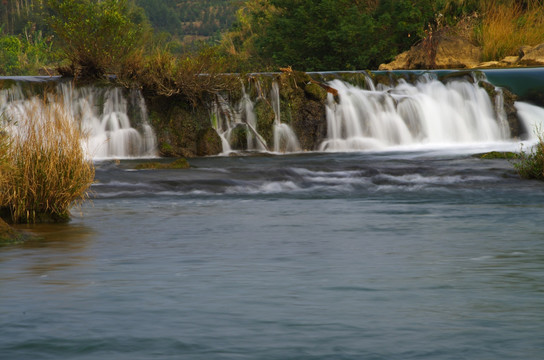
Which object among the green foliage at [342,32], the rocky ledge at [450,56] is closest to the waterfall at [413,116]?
the rocky ledge at [450,56]

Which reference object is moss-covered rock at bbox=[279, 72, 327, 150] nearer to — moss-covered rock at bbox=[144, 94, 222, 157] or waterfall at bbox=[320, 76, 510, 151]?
waterfall at bbox=[320, 76, 510, 151]

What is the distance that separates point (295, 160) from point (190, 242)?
1043 cm

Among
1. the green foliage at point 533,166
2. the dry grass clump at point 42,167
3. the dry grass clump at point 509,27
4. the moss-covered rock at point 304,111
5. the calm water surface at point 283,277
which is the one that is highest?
the dry grass clump at point 509,27

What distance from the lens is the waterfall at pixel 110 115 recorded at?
74.7ft

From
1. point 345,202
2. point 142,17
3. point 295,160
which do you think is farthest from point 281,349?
point 142,17

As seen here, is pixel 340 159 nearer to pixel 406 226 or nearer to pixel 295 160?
pixel 295 160

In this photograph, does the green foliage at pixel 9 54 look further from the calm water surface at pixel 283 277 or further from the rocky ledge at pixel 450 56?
the calm water surface at pixel 283 277

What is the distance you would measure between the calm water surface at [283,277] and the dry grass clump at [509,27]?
1969cm

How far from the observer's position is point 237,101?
2428 centimetres

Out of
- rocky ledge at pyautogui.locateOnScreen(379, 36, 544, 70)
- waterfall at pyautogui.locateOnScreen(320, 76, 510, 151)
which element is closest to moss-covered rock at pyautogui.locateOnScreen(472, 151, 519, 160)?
waterfall at pyautogui.locateOnScreen(320, 76, 510, 151)

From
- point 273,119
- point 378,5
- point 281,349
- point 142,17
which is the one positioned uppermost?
point 142,17

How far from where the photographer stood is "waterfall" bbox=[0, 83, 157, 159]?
2277 cm

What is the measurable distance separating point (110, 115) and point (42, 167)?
12.6 m

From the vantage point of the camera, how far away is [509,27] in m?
35.6
